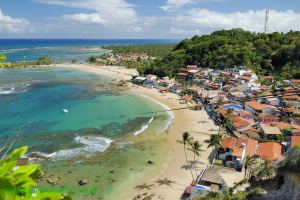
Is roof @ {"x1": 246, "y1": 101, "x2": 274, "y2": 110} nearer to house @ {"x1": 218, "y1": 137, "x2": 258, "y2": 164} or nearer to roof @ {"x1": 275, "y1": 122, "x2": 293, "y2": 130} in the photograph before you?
roof @ {"x1": 275, "y1": 122, "x2": 293, "y2": 130}

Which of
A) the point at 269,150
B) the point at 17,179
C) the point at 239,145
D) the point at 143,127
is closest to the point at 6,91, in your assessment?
the point at 143,127

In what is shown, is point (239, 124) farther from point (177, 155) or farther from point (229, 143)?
point (177, 155)

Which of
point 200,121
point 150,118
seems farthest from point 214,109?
point 150,118

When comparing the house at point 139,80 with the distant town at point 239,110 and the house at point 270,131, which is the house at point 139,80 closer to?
the distant town at point 239,110

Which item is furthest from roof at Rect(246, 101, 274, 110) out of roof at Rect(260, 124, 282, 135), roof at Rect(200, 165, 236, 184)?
roof at Rect(200, 165, 236, 184)

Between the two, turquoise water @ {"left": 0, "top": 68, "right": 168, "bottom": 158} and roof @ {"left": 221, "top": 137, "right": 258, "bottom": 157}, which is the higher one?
roof @ {"left": 221, "top": 137, "right": 258, "bottom": 157}

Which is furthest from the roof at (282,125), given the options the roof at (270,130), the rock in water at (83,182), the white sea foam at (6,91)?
the white sea foam at (6,91)
